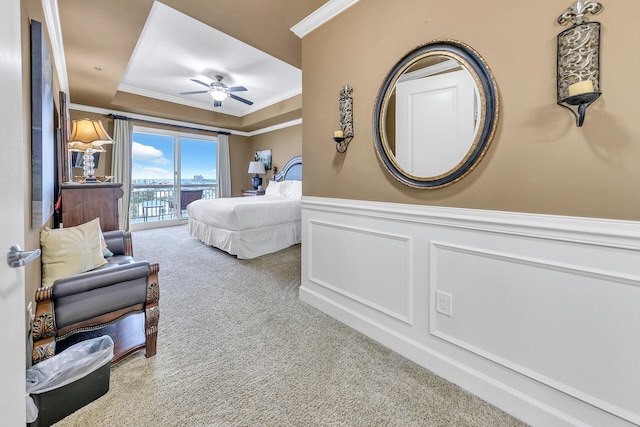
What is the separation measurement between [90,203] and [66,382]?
174 centimetres

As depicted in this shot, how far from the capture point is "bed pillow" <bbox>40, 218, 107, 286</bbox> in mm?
1697

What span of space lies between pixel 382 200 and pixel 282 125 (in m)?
5.25

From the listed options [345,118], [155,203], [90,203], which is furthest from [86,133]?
[155,203]

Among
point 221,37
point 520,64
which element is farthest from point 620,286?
point 221,37

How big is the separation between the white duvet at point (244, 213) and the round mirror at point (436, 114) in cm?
250

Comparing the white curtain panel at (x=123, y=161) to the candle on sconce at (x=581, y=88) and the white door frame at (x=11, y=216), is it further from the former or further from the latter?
the candle on sconce at (x=581, y=88)

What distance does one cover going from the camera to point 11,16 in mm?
760

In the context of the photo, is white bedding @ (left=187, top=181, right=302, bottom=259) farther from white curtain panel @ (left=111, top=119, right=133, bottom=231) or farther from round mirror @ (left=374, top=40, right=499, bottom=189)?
round mirror @ (left=374, top=40, right=499, bottom=189)

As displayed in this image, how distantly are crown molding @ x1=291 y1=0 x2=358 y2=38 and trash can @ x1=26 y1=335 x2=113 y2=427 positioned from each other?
8.75 feet

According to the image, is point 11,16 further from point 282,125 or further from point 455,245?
point 282,125

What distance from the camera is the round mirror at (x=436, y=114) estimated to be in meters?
1.37

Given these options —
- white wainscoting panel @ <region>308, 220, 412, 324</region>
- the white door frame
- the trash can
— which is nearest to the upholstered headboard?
white wainscoting panel @ <region>308, 220, 412, 324</region>

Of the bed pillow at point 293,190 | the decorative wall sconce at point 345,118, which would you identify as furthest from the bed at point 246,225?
the decorative wall sconce at point 345,118

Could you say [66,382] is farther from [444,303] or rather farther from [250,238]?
[250,238]
